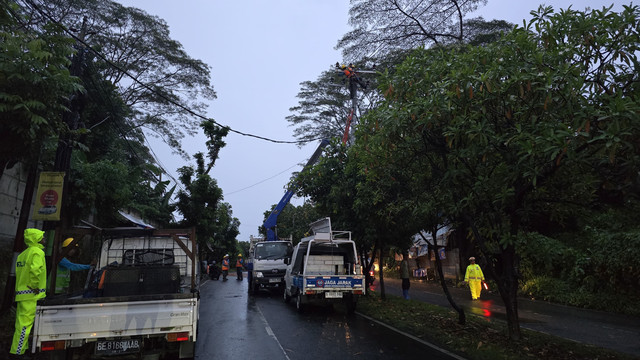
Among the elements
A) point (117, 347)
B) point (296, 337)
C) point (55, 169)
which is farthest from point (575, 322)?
point (55, 169)

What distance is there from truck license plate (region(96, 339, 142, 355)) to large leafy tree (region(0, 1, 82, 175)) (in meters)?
3.43

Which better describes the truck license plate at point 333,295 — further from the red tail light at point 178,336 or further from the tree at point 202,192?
the tree at point 202,192

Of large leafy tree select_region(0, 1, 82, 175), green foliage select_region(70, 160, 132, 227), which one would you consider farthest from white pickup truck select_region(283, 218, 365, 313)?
large leafy tree select_region(0, 1, 82, 175)

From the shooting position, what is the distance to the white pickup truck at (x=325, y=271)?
12023mm

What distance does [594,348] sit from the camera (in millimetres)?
7750

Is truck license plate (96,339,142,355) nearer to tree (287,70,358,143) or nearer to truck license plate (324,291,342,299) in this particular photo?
truck license plate (324,291,342,299)

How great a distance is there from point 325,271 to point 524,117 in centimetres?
885

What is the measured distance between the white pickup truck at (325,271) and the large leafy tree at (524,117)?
499 centimetres

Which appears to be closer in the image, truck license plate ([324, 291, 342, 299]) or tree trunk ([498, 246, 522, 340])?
tree trunk ([498, 246, 522, 340])

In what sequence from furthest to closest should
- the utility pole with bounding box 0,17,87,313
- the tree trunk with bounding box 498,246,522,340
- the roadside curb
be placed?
1. the utility pole with bounding box 0,17,87,313
2. the tree trunk with bounding box 498,246,522,340
3. the roadside curb

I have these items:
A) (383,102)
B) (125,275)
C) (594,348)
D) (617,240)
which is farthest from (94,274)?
(617,240)

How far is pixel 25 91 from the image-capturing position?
6.43m

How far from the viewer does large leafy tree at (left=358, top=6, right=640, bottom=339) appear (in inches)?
215

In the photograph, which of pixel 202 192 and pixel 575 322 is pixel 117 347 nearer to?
pixel 575 322
